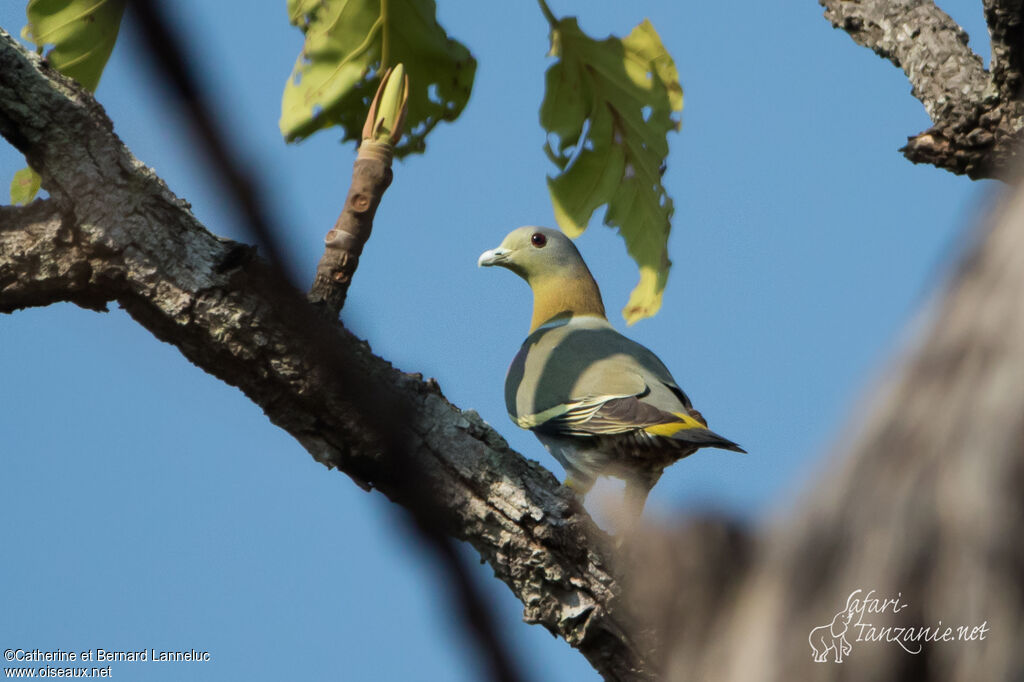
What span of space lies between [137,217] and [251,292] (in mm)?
413

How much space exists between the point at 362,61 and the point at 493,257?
3.10 m

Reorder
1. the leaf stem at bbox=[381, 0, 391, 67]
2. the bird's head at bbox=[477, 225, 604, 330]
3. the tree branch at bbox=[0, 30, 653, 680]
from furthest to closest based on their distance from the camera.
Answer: the bird's head at bbox=[477, 225, 604, 330], the leaf stem at bbox=[381, 0, 391, 67], the tree branch at bbox=[0, 30, 653, 680]

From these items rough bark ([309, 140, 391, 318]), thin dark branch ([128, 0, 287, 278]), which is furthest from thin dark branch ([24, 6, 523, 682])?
rough bark ([309, 140, 391, 318])

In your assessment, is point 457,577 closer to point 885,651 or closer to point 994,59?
point 885,651

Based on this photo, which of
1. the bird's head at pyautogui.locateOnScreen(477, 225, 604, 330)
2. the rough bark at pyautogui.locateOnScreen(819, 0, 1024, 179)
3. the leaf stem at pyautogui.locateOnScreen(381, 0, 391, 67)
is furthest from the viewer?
the bird's head at pyautogui.locateOnScreen(477, 225, 604, 330)

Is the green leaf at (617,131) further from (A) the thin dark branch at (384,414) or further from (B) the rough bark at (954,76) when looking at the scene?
(A) the thin dark branch at (384,414)

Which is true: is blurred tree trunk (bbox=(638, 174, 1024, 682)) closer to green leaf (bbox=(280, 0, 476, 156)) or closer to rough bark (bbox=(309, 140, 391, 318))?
rough bark (bbox=(309, 140, 391, 318))

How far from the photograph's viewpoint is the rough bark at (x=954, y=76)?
4.21 metres

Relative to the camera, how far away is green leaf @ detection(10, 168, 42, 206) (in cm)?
396

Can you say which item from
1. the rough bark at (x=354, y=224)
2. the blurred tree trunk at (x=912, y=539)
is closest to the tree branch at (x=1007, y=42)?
the rough bark at (x=354, y=224)

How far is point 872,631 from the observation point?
0.99 meters

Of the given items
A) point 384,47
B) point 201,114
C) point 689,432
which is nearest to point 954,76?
point 689,432

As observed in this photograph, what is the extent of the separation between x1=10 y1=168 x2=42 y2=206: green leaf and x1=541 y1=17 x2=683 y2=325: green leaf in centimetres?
223

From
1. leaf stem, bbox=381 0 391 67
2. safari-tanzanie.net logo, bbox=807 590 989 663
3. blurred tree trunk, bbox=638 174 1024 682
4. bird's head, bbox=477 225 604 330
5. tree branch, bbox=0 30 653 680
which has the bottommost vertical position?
safari-tanzanie.net logo, bbox=807 590 989 663
